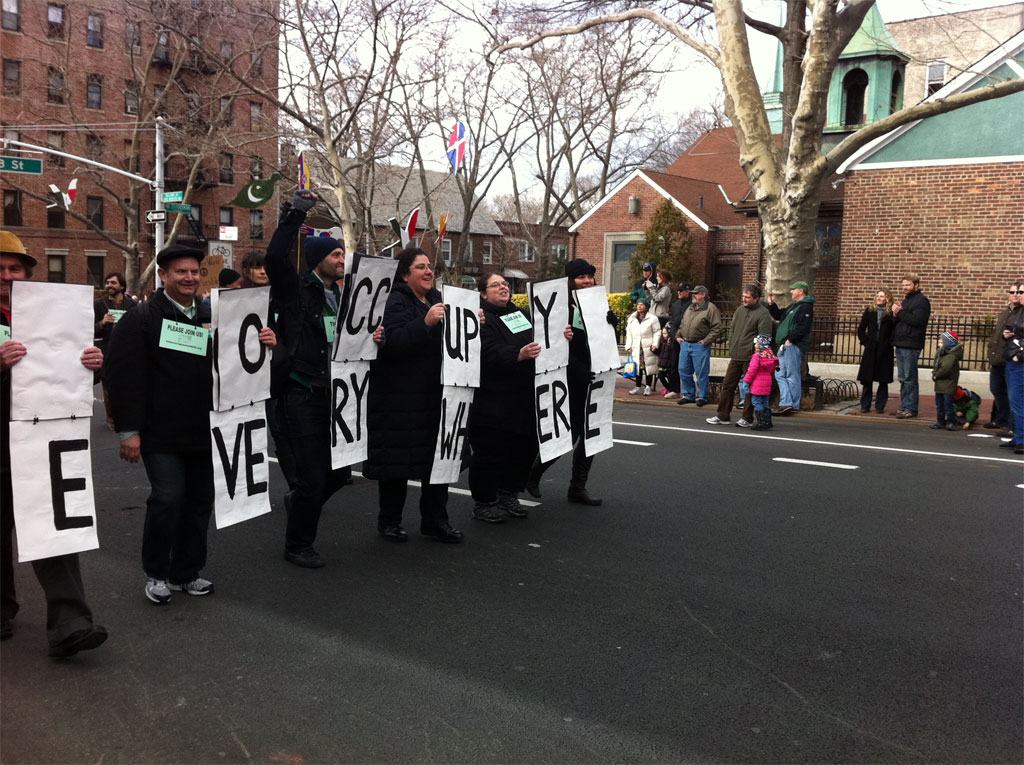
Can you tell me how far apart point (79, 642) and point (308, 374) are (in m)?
1.99

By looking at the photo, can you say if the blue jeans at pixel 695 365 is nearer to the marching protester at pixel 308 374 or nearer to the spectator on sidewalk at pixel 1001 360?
the spectator on sidewalk at pixel 1001 360

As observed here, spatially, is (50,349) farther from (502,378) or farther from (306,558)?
(502,378)

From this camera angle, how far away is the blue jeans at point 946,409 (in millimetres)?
12172

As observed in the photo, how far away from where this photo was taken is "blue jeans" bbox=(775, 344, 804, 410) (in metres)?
13.3

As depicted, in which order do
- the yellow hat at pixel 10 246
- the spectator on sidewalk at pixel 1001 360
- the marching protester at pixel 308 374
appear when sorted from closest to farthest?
1. the yellow hat at pixel 10 246
2. the marching protester at pixel 308 374
3. the spectator on sidewalk at pixel 1001 360

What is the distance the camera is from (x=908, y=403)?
1328 centimetres

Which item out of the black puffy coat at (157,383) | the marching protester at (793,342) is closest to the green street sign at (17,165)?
the marching protester at (793,342)

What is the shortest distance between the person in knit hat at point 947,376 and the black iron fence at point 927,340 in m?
5.28

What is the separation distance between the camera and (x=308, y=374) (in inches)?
216

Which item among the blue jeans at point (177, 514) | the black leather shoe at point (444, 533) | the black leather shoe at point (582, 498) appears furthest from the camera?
the black leather shoe at point (582, 498)

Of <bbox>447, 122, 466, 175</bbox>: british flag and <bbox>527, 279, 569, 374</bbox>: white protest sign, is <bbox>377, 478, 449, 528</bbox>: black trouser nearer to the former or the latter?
<bbox>527, 279, 569, 374</bbox>: white protest sign

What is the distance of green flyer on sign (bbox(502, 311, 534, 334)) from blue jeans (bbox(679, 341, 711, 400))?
827cm

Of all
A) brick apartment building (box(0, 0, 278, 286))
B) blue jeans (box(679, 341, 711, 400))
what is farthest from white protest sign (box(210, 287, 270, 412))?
brick apartment building (box(0, 0, 278, 286))

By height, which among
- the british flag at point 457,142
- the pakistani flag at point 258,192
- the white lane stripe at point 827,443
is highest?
the british flag at point 457,142
